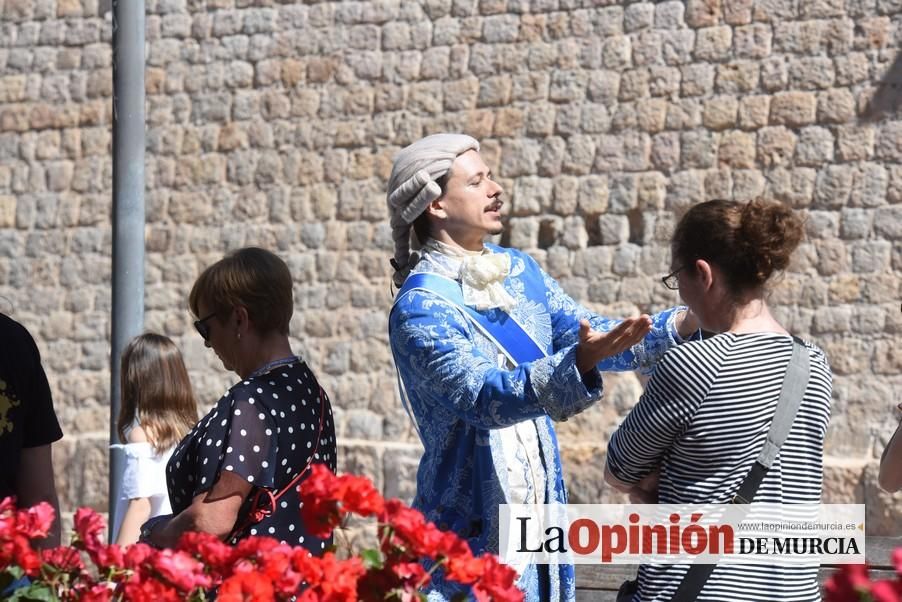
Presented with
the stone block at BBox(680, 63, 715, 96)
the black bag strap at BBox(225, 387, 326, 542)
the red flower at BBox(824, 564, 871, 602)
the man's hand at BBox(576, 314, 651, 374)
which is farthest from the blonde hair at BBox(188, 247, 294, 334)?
the stone block at BBox(680, 63, 715, 96)

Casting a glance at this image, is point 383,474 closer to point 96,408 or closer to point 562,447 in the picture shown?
point 562,447

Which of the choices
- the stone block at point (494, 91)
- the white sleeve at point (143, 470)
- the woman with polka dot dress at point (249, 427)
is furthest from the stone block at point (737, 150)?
the woman with polka dot dress at point (249, 427)

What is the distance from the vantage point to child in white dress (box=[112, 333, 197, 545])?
169 inches

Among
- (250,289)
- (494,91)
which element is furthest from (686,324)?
(494,91)

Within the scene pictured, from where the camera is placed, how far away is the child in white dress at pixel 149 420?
4.29 m

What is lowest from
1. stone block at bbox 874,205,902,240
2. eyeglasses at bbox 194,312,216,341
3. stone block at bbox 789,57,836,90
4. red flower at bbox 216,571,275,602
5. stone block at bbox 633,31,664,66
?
red flower at bbox 216,571,275,602

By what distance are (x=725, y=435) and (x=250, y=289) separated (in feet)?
3.57

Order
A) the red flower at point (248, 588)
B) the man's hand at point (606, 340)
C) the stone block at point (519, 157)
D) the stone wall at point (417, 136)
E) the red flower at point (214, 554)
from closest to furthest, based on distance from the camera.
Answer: the red flower at point (248, 588) → the red flower at point (214, 554) → the man's hand at point (606, 340) → the stone wall at point (417, 136) → the stone block at point (519, 157)

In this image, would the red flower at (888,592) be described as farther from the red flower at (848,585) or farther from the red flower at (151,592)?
the red flower at (151,592)

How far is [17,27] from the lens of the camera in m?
10.1

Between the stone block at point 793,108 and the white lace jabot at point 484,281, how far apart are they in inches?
204

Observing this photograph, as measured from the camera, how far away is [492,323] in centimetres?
313

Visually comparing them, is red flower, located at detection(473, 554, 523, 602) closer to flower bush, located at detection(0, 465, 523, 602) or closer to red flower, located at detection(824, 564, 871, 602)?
flower bush, located at detection(0, 465, 523, 602)

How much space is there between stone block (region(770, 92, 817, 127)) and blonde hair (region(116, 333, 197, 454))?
4714mm
